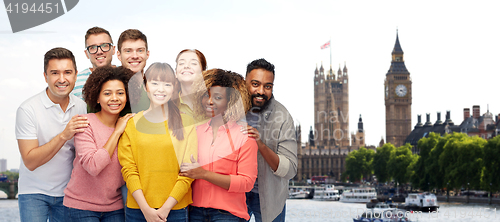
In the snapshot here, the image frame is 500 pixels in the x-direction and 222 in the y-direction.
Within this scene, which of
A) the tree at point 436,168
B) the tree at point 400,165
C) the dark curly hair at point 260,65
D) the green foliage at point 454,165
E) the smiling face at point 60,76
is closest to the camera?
the smiling face at point 60,76

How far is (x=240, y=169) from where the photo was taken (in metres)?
3.93

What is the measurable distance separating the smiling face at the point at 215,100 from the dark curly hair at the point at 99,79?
629 mm

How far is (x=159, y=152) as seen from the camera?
381 cm

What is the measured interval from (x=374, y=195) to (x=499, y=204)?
1596 cm

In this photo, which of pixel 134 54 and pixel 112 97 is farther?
pixel 134 54

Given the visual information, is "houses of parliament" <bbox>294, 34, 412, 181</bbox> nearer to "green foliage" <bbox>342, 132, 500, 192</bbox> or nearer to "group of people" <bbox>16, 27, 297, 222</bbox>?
"green foliage" <bbox>342, 132, 500, 192</bbox>

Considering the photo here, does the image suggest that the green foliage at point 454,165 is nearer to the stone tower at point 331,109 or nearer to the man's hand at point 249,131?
the man's hand at point 249,131

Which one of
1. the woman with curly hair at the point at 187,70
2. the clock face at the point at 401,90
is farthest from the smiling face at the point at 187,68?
the clock face at the point at 401,90

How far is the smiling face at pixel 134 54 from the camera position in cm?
438

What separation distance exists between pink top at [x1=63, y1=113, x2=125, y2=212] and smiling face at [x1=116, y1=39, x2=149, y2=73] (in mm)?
551

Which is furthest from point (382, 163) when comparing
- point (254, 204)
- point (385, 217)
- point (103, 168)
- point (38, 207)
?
point (103, 168)

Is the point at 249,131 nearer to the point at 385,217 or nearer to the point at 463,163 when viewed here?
the point at 385,217

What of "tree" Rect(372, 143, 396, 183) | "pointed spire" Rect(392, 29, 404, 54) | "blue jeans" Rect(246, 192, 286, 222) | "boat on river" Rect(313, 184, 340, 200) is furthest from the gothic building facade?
"blue jeans" Rect(246, 192, 286, 222)

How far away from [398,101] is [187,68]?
9676 centimetres
